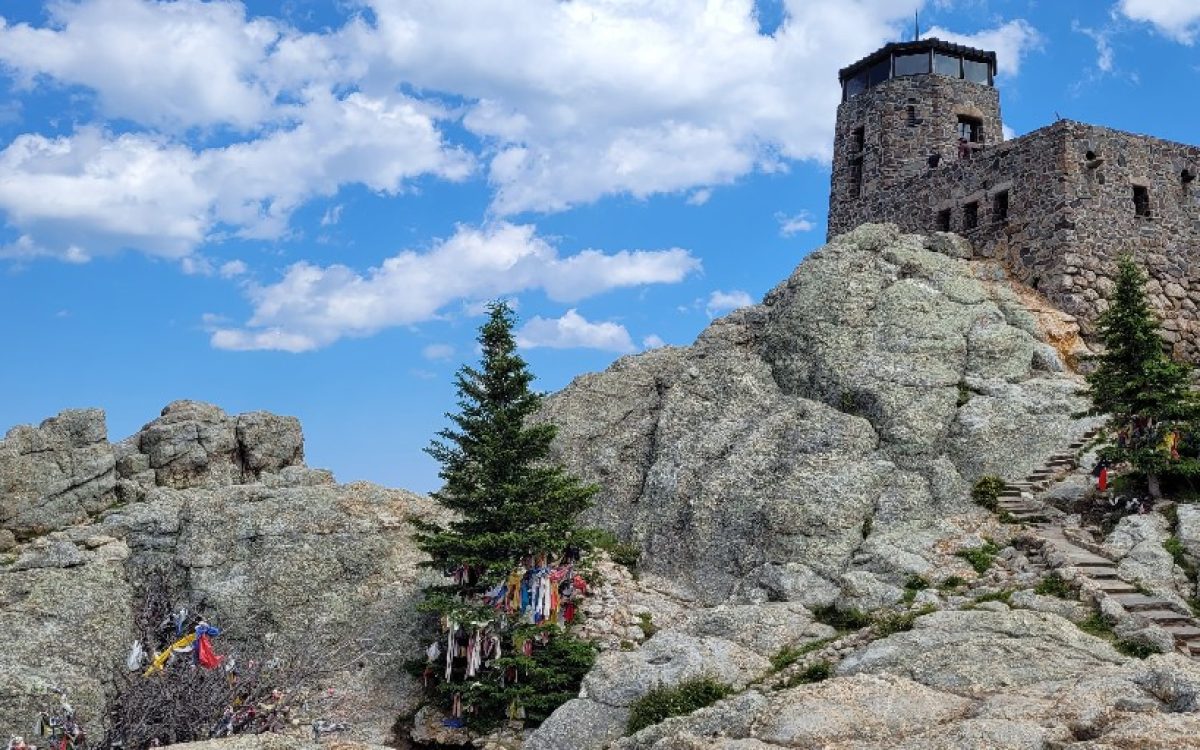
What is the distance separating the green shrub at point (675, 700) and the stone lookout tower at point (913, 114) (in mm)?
33946

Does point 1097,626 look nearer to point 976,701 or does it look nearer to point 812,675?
point 812,675

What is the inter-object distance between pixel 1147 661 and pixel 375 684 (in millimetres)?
18388

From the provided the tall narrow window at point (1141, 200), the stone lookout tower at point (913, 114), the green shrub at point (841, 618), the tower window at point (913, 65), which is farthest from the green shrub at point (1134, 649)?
the tower window at point (913, 65)

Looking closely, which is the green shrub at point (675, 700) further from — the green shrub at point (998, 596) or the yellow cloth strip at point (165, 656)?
the yellow cloth strip at point (165, 656)

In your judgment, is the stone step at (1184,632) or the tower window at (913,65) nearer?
the stone step at (1184,632)

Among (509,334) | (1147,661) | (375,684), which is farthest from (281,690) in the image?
(1147,661)

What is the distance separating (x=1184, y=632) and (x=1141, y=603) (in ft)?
3.87

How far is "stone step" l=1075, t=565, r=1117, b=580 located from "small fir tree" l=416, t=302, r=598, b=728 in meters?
11.6

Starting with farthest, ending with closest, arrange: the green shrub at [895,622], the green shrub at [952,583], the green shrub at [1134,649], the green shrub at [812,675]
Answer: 1. the green shrub at [952,583]
2. the green shrub at [895,622]
3. the green shrub at [812,675]
4. the green shrub at [1134,649]

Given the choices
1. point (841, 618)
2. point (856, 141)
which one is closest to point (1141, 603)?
point (841, 618)

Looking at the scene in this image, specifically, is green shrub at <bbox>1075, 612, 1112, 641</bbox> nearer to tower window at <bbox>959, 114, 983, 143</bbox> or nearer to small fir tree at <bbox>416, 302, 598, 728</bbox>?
small fir tree at <bbox>416, 302, 598, 728</bbox>

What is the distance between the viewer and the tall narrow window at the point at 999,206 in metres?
43.5

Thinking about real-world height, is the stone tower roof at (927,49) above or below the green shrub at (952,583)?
above

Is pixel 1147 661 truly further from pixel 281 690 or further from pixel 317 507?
pixel 317 507
